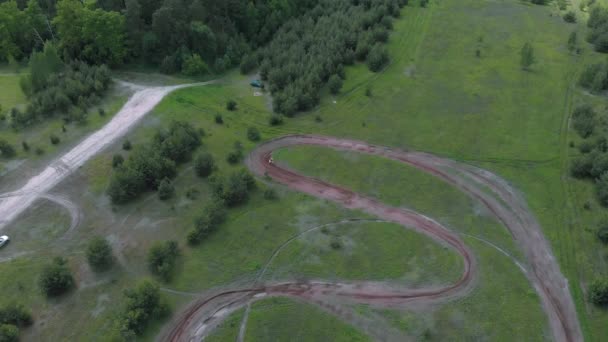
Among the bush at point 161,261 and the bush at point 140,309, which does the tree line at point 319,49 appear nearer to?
the bush at point 161,261

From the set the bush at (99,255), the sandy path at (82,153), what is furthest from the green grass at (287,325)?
the sandy path at (82,153)

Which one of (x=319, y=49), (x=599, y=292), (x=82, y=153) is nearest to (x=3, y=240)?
(x=82, y=153)

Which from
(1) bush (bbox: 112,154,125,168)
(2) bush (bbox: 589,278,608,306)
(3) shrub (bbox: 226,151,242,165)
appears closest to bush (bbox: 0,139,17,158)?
(1) bush (bbox: 112,154,125,168)

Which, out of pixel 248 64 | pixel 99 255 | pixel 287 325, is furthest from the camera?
pixel 248 64

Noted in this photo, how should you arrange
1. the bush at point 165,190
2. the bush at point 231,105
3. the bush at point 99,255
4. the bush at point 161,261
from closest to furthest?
the bush at point 161,261
the bush at point 99,255
the bush at point 165,190
the bush at point 231,105

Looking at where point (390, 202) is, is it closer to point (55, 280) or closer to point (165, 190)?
point (165, 190)

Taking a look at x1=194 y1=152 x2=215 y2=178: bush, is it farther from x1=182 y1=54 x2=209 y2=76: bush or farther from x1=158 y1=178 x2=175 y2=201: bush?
x1=182 y1=54 x2=209 y2=76: bush
